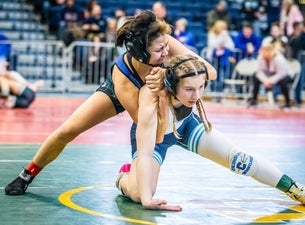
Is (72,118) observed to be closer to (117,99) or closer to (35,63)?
(117,99)

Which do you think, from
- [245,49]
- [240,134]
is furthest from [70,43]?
[240,134]

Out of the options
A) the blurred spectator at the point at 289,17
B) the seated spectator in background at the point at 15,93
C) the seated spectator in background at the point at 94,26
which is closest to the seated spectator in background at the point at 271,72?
the blurred spectator at the point at 289,17

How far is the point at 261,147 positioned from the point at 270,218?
139 inches

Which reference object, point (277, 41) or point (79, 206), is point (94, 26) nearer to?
point (277, 41)

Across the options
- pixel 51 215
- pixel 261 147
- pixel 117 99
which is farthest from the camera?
pixel 261 147

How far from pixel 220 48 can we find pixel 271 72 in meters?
1.31

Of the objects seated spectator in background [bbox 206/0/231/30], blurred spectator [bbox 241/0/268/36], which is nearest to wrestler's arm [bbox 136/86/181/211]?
seated spectator in background [bbox 206/0/231/30]

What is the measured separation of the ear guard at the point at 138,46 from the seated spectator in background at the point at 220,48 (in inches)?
394

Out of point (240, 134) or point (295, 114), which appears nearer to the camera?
point (240, 134)

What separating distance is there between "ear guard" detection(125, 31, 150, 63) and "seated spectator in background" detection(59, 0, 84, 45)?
10228mm

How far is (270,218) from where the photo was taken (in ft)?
14.2

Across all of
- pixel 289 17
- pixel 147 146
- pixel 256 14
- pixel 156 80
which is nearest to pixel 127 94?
pixel 156 80

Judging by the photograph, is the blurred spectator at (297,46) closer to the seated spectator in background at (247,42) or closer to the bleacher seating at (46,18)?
the seated spectator in background at (247,42)

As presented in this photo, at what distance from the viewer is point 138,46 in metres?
4.50
